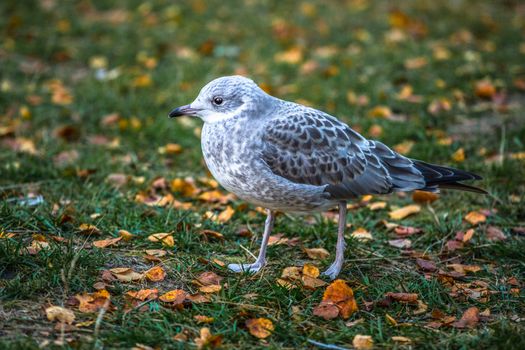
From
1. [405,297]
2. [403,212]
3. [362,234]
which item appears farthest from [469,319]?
[403,212]

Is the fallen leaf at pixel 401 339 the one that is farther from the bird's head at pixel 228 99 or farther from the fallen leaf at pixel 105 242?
the fallen leaf at pixel 105 242

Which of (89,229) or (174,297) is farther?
(89,229)

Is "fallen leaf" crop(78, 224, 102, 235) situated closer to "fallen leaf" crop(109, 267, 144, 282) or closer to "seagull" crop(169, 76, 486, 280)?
"fallen leaf" crop(109, 267, 144, 282)

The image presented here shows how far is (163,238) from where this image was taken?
4.45 metres

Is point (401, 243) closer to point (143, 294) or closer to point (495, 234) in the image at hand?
point (495, 234)

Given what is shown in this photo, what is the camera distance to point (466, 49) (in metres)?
9.12

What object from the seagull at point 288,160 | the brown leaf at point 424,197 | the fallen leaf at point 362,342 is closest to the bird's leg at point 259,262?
the seagull at point 288,160

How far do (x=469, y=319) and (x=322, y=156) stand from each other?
1.39 m

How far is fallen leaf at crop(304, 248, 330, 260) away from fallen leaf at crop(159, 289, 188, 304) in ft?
3.68

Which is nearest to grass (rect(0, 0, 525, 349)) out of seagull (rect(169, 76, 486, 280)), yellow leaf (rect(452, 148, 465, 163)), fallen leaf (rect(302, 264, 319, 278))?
yellow leaf (rect(452, 148, 465, 163))

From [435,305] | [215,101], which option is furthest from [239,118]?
[435,305]

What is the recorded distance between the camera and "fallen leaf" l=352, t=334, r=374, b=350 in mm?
3432

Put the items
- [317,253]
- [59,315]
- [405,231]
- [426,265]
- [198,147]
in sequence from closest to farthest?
[59,315] → [426,265] → [317,253] → [405,231] → [198,147]

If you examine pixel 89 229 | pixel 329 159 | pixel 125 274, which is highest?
pixel 329 159
